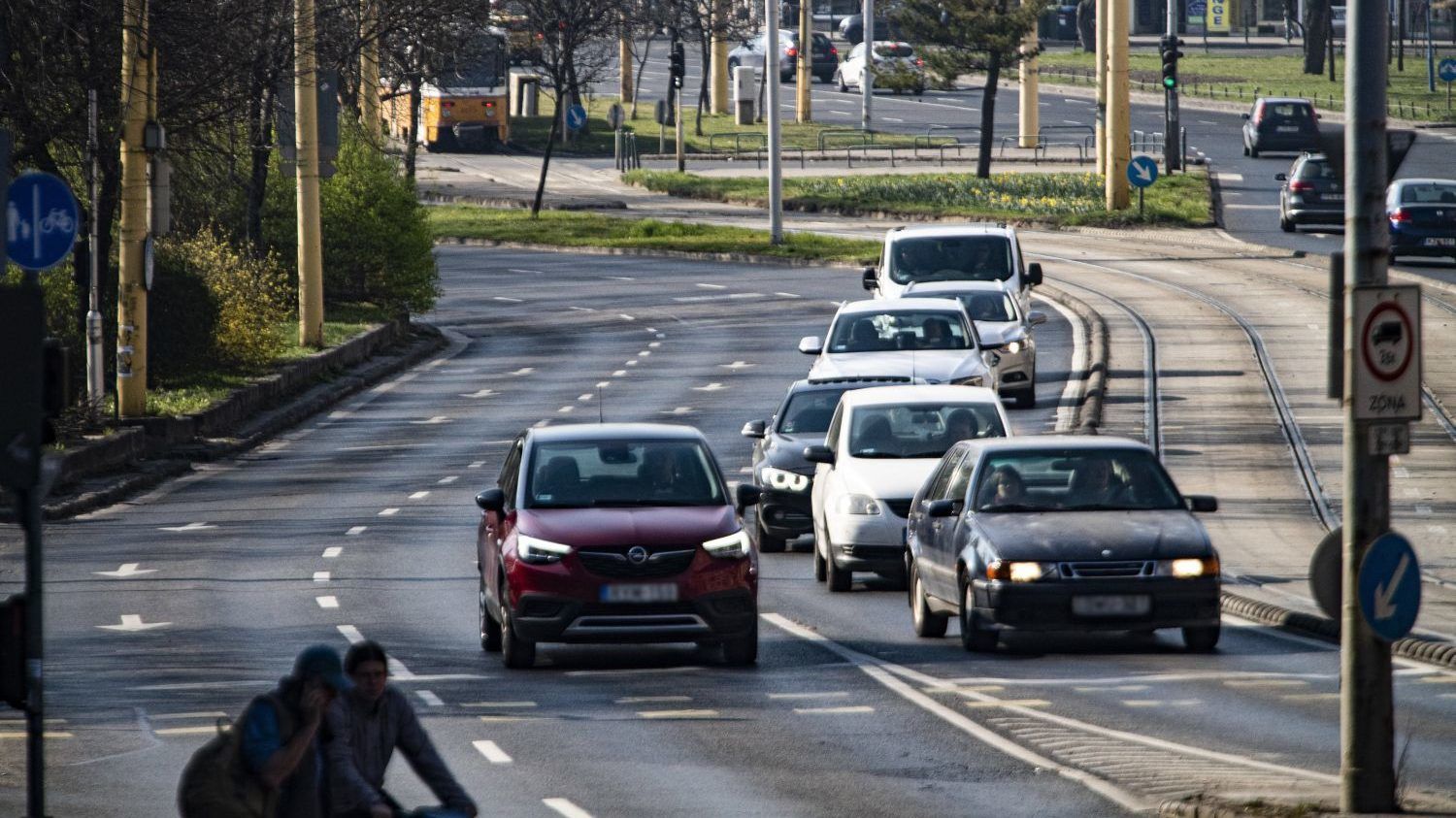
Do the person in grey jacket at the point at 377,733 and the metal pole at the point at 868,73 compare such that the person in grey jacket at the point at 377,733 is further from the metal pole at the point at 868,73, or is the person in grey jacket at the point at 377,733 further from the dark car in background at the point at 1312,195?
the metal pole at the point at 868,73

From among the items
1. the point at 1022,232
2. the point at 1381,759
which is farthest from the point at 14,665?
the point at 1022,232

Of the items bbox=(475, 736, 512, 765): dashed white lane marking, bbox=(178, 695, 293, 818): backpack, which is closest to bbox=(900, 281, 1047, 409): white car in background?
bbox=(475, 736, 512, 765): dashed white lane marking

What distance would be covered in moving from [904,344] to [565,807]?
1881cm

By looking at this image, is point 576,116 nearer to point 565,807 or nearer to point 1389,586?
point 565,807

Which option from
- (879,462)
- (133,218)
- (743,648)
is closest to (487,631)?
(743,648)

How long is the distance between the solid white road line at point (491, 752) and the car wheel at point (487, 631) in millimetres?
3538

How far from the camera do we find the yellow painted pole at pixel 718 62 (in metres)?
99.2

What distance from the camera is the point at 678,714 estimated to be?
566 inches

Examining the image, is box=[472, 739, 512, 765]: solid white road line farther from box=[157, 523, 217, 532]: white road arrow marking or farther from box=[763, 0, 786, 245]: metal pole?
box=[763, 0, 786, 245]: metal pole

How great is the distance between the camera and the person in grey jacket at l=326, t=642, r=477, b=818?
852 cm

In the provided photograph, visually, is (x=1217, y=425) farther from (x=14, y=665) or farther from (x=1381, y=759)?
(x=14, y=665)

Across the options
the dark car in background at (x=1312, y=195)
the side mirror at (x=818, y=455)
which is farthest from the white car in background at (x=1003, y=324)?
the dark car in background at (x=1312, y=195)

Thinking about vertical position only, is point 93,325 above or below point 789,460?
above

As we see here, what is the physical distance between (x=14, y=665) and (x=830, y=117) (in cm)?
8847
